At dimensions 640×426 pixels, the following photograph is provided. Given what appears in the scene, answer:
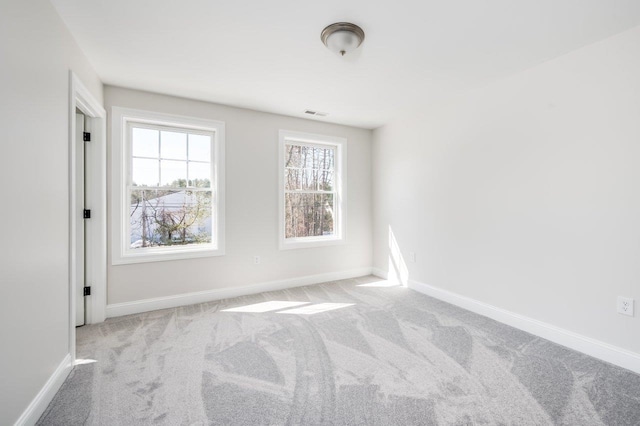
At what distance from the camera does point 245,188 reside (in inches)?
149

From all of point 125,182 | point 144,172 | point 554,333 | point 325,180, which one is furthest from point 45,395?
point 554,333

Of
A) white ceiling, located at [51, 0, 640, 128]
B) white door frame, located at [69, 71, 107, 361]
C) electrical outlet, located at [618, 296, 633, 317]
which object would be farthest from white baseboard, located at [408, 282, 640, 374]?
white door frame, located at [69, 71, 107, 361]

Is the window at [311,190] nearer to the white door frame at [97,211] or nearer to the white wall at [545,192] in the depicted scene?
the white wall at [545,192]

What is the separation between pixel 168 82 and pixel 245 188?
146cm

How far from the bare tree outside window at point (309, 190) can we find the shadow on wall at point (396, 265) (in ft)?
3.20

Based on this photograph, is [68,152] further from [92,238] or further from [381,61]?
[381,61]

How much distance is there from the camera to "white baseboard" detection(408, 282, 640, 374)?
7.00ft

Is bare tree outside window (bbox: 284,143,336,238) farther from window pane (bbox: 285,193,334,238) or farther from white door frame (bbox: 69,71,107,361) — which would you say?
white door frame (bbox: 69,71,107,361)

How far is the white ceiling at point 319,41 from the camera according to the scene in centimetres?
189

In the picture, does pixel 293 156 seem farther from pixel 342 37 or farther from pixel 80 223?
pixel 80 223

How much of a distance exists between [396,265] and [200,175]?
3107 mm

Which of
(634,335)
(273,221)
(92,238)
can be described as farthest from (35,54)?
(634,335)

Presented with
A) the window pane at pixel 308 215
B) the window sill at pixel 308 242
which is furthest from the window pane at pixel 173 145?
the window sill at pixel 308 242

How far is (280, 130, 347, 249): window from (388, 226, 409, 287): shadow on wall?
0.79m
